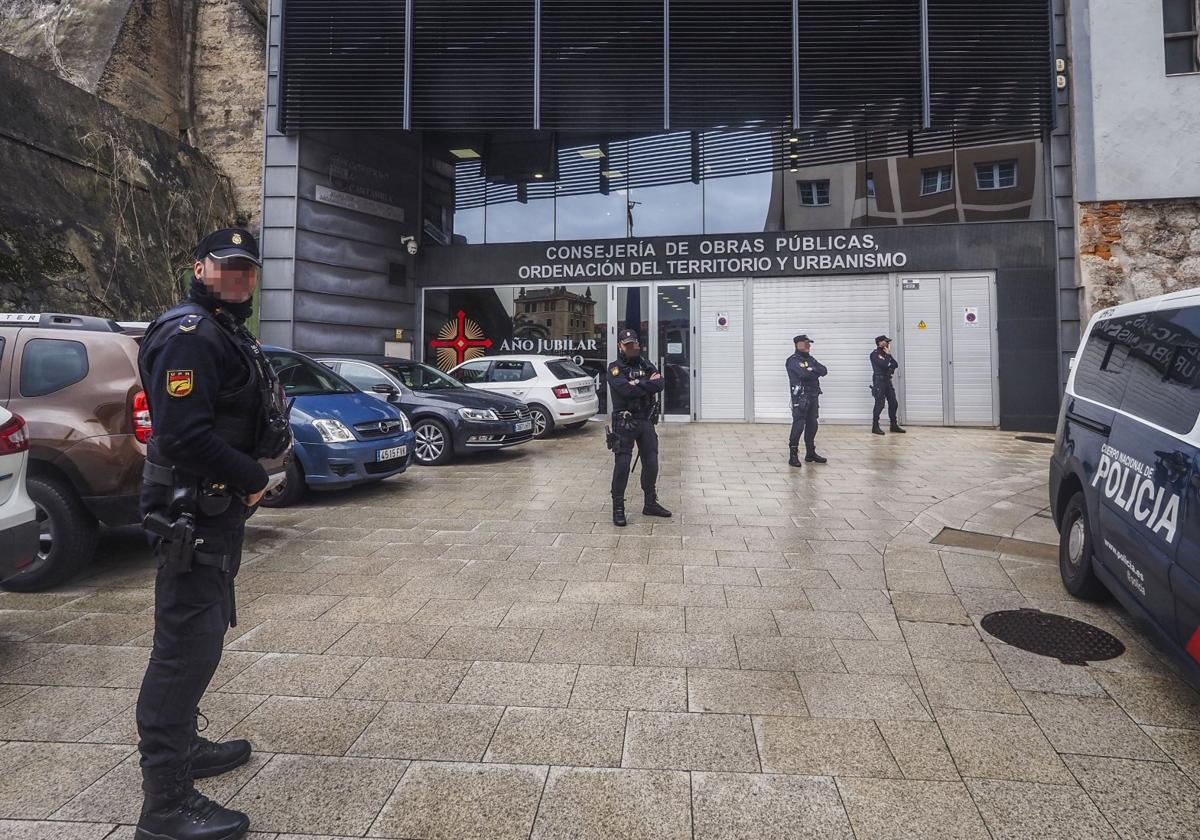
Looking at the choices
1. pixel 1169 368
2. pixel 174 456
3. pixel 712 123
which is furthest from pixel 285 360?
pixel 712 123

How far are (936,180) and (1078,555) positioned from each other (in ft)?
42.1

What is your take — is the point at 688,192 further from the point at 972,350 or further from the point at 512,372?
the point at 972,350

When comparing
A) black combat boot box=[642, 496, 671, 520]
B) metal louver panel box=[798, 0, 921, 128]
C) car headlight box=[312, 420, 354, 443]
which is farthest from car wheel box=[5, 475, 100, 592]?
metal louver panel box=[798, 0, 921, 128]

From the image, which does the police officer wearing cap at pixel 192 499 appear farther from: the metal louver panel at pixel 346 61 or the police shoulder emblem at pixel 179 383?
the metal louver panel at pixel 346 61

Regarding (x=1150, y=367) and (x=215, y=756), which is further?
(x=1150, y=367)

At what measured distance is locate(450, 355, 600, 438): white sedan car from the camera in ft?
42.4

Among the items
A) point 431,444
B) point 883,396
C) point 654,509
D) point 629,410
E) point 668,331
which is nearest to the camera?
point 629,410

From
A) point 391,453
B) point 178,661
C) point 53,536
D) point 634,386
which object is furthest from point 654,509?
point 178,661

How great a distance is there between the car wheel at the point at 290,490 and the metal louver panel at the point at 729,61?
10.5 metres

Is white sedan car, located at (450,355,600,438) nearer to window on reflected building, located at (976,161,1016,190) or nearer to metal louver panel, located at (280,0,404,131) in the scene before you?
metal louver panel, located at (280,0,404,131)

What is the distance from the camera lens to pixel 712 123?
14.2 meters

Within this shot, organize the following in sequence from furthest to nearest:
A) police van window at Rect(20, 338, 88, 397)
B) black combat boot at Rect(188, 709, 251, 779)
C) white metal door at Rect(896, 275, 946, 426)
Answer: white metal door at Rect(896, 275, 946, 426) < police van window at Rect(20, 338, 88, 397) < black combat boot at Rect(188, 709, 251, 779)

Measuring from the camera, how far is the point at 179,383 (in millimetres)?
2102

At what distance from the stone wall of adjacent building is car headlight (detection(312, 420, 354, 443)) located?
44.7 feet
